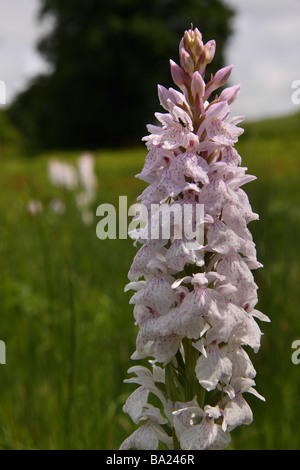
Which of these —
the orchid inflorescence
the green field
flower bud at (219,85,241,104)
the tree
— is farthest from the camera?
the tree

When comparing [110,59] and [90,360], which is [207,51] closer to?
[90,360]

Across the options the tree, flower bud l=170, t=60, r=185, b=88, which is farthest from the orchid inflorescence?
the tree

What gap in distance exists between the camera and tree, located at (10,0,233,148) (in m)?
38.1

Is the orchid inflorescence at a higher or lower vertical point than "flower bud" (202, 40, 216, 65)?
lower

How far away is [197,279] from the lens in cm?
109

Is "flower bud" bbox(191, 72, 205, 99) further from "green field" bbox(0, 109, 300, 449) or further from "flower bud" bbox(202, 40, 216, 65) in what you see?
"green field" bbox(0, 109, 300, 449)

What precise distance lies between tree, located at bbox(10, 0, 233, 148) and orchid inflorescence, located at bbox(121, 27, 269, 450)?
3570 centimetres

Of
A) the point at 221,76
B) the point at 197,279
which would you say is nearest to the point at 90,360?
the point at 197,279

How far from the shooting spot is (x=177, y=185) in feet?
3.71

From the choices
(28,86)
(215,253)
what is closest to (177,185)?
(215,253)

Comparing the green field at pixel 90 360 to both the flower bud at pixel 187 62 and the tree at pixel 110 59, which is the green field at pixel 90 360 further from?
the tree at pixel 110 59

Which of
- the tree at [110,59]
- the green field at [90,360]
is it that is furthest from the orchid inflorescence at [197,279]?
the tree at [110,59]

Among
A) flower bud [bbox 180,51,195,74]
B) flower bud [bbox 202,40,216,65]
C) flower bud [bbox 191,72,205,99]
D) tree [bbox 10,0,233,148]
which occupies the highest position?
tree [bbox 10,0,233,148]
